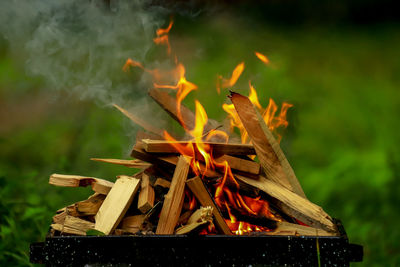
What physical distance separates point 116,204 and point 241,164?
0.48m

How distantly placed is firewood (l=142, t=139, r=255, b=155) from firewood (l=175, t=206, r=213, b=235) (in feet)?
0.90

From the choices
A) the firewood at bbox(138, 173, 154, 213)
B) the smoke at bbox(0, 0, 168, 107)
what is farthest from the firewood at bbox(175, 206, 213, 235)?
the smoke at bbox(0, 0, 168, 107)

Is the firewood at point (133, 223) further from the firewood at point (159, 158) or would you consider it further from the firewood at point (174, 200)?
the firewood at point (159, 158)

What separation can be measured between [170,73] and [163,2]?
0.68 meters

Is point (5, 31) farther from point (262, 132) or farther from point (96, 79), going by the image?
point (262, 132)

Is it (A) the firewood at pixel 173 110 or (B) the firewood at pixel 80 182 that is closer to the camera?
(B) the firewood at pixel 80 182

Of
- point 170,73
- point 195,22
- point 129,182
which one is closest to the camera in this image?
point 129,182

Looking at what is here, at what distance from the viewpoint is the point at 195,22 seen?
4.78 meters

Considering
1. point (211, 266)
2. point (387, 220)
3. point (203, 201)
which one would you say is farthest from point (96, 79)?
point (387, 220)

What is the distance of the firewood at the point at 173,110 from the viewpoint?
2242 millimetres

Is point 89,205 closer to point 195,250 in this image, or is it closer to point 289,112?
point 195,250

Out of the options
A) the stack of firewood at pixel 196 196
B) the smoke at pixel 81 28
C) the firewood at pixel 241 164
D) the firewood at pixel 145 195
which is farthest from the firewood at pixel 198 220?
the smoke at pixel 81 28

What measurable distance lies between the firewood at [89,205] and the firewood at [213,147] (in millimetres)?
282

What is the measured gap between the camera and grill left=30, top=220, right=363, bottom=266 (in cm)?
159
